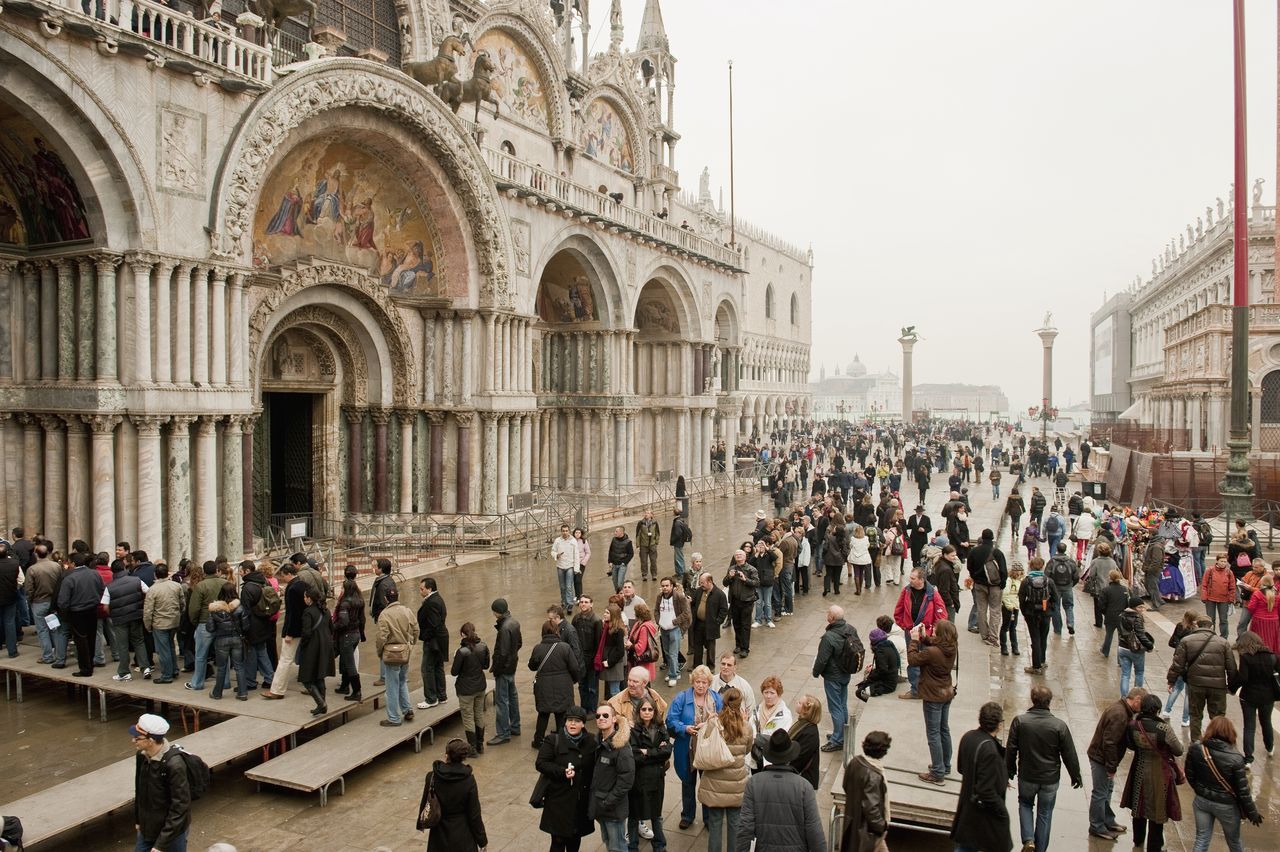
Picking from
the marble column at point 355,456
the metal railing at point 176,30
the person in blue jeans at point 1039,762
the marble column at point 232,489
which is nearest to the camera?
the person in blue jeans at point 1039,762

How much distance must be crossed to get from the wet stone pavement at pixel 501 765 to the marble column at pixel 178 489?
3.71 meters

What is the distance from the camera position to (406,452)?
22297 millimetres

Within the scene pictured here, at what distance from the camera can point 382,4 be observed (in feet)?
76.1

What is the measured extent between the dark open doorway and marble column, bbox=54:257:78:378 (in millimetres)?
7068

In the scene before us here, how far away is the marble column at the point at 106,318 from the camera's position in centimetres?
1396

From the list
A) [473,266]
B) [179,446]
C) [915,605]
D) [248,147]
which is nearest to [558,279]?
[473,266]

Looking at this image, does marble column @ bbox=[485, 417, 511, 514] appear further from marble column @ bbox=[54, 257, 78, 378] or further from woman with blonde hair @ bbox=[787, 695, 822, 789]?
woman with blonde hair @ bbox=[787, 695, 822, 789]

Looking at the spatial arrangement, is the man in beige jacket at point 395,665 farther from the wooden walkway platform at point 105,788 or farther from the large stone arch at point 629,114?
the large stone arch at point 629,114

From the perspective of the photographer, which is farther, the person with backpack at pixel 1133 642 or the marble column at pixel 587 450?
the marble column at pixel 587 450

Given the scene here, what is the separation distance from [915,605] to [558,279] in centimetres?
2092

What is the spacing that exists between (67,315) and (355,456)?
828cm

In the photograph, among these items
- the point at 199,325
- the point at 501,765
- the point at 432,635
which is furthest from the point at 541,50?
the point at 501,765

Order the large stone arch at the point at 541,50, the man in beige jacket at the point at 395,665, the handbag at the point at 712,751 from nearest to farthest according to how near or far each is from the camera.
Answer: the handbag at the point at 712,751 → the man in beige jacket at the point at 395,665 → the large stone arch at the point at 541,50

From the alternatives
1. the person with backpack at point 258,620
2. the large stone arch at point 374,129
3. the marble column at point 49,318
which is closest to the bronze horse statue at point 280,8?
the large stone arch at point 374,129
